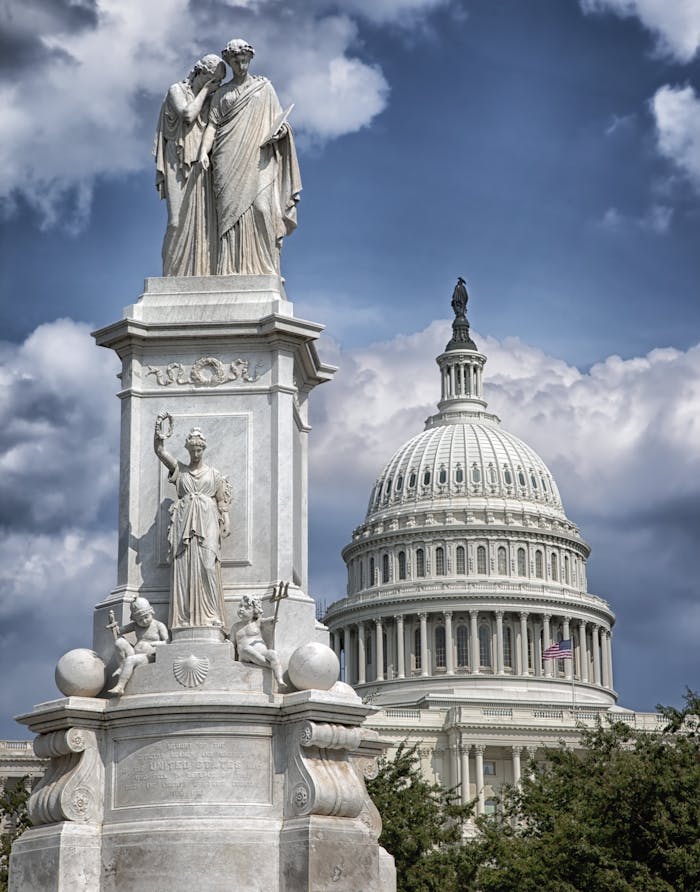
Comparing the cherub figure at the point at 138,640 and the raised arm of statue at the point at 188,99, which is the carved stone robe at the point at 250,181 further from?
the cherub figure at the point at 138,640

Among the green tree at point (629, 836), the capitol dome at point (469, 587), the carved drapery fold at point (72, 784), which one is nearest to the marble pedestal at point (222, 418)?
the carved drapery fold at point (72, 784)

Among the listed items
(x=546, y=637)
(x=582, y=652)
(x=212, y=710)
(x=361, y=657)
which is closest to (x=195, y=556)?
(x=212, y=710)

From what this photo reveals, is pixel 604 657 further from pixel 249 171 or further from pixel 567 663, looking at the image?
pixel 249 171

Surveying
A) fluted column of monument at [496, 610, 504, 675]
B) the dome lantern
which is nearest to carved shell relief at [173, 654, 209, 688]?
fluted column of monument at [496, 610, 504, 675]

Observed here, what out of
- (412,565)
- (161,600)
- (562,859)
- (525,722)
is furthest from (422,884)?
(412,565)

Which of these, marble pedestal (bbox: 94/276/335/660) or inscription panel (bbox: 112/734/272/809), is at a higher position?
marble pedestal (bbox: 94/276/335/660)

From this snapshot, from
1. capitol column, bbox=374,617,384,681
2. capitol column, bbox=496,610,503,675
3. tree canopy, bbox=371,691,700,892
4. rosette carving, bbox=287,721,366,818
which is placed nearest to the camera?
rosette carving, bbox=287,721,366,818

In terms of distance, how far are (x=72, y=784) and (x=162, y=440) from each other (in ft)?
13.1

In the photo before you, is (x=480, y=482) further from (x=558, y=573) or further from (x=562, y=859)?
(x=562, y=859)

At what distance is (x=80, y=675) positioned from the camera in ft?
64.4

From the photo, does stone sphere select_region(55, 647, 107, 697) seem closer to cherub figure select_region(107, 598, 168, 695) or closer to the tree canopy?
cherub figure select_region(107, 598, 168, 695)

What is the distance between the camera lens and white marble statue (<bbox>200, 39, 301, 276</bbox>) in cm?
2189

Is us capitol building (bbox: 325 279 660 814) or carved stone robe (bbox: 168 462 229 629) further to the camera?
us capitol building (bbox: 325 279 660 814)

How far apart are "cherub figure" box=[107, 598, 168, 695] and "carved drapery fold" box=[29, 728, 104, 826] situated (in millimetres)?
670
